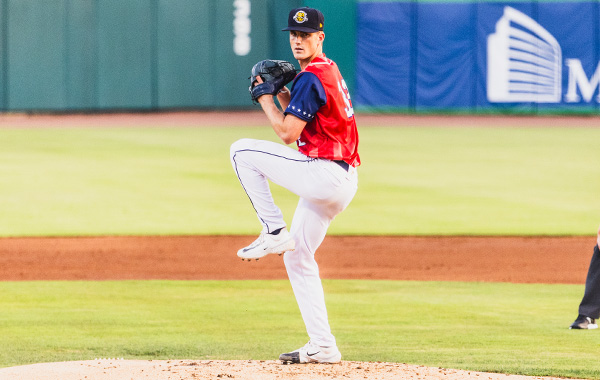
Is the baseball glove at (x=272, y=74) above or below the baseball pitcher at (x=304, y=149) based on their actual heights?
above

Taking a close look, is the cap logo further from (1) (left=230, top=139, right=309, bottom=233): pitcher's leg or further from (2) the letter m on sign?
(2) the letter m on sign

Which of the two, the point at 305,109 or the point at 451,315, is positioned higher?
the point at 305,109

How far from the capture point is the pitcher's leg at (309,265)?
5121mm

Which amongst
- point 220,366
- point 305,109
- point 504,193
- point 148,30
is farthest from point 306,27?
point 148,30

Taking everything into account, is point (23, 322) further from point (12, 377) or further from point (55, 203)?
point (55, 203)

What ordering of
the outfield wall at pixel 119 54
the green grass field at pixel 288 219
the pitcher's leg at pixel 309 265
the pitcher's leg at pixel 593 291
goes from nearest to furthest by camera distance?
the pitcher's leg at pixel 309 265
the green grass field at pixel 288 219
the pitcher's leg at pixel 593 291
the outfield wall at pixel 119 54

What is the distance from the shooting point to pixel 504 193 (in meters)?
15.7

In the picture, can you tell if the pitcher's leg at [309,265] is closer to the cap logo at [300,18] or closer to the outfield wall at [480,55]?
the cap logo at [300,18]

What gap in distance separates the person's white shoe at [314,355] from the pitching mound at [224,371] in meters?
0.04

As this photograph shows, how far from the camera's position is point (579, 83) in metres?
27.8

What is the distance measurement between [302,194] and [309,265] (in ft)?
1.51

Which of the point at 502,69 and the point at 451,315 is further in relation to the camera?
the point at 502,69

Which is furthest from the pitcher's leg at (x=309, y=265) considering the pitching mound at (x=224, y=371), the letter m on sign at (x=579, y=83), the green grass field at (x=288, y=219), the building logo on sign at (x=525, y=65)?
the letter m on sign at (x=579, y=83)

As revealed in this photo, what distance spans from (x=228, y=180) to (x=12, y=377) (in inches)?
477
